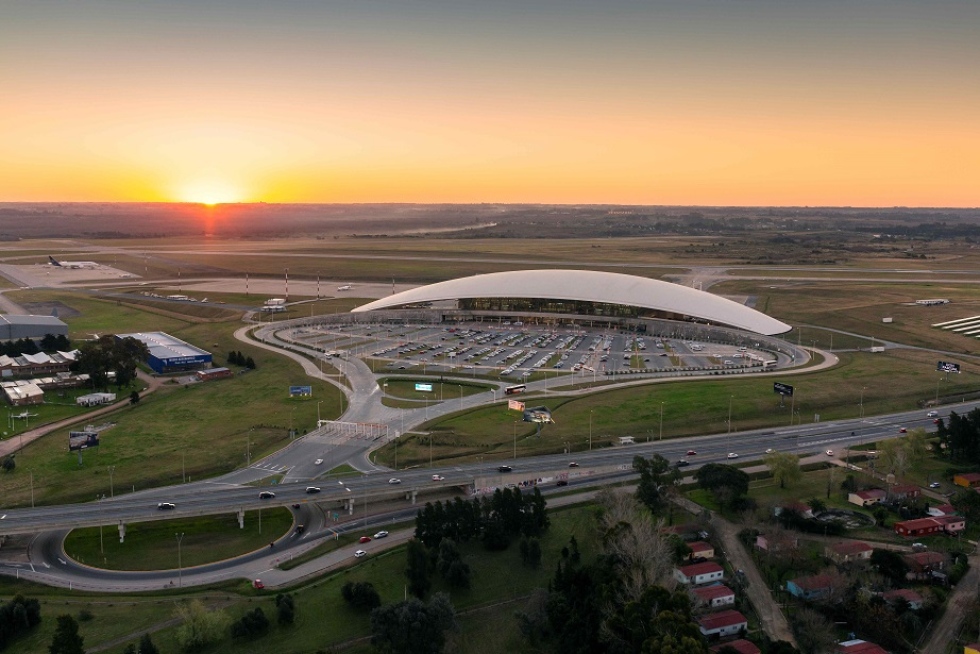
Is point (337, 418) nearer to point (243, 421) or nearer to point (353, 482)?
point (243, 421)

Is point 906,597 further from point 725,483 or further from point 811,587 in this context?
point 725,483

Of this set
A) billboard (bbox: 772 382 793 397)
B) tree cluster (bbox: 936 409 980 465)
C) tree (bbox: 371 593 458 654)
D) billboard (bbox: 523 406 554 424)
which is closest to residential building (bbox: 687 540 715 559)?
tree (bbox: 371 593 458 654)

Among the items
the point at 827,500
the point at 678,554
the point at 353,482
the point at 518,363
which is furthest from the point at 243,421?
the point at 827,500

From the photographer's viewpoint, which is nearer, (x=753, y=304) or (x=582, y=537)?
(x=582, y=537)

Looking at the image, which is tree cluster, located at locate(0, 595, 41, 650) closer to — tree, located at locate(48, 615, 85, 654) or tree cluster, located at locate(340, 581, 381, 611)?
tree, located at locate(48, 615, 85, 654)

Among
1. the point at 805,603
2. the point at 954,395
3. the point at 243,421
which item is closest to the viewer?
the point at 805,603

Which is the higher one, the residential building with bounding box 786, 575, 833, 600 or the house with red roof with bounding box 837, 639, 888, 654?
the residential building with bounding box 786, 575, 833, 600
